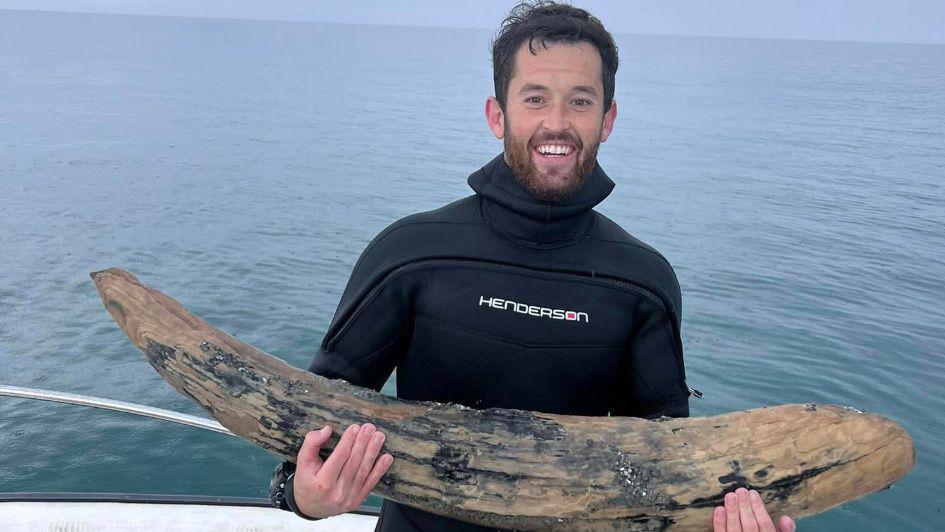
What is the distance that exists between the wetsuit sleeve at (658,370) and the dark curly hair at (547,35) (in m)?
0.82

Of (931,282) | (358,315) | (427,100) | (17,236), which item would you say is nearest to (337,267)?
(17,236)

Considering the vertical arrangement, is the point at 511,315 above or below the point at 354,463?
above

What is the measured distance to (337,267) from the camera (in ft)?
61.8

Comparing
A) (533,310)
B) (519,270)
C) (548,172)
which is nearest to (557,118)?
(548,172)

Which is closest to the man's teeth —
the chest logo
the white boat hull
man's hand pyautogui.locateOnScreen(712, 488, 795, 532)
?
the chest logo

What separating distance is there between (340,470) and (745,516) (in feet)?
4.13

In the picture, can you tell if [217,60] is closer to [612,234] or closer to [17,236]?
[17,236]

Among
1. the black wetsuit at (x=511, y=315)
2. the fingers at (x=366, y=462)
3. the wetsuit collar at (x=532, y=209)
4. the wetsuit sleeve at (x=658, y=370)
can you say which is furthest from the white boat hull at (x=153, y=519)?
the wetsuit collar at (x=532, y=209)

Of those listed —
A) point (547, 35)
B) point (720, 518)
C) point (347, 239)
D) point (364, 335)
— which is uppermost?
point (547, 35)

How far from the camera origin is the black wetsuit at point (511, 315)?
2.83 metres

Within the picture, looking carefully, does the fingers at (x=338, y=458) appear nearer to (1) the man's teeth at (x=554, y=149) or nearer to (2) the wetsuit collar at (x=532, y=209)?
(2) the wetsuit collar at (x=532, y=209)

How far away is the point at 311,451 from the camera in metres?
2.52

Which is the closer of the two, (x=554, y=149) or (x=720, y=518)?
(x=720, y=518)

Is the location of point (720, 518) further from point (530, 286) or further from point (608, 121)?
point (608, 121)
